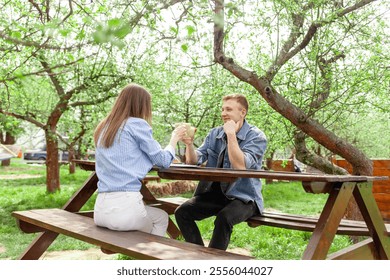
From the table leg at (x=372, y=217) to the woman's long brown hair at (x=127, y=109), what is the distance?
1.55 m

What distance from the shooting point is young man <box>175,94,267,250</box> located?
3623 mm

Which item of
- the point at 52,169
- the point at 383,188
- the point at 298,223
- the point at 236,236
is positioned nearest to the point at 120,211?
the point at 298,223

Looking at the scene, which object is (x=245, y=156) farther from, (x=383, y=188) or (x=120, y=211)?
(x=383, y=188)

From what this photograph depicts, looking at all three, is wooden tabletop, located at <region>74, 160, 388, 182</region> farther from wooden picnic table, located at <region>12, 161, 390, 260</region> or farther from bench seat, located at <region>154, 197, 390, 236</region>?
bench seat, located at <region>154, 197, 390, 236</region>

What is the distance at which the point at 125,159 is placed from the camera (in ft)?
10.6

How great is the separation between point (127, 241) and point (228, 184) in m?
1.22

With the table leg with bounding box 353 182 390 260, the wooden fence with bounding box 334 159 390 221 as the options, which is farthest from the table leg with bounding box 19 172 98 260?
the wooden fence with bounding box 334 159 390 221

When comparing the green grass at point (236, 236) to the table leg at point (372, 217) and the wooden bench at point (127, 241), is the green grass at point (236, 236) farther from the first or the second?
the table leg at point (372, 217)

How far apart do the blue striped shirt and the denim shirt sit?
798 millimetres

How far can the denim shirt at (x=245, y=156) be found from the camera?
12.4 feet

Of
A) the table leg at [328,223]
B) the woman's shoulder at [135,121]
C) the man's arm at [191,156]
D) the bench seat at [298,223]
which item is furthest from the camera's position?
the man's arm at [191,156]

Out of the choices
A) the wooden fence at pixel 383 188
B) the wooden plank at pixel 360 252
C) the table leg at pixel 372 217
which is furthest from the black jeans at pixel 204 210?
the wooden fence at pixel 383 188
